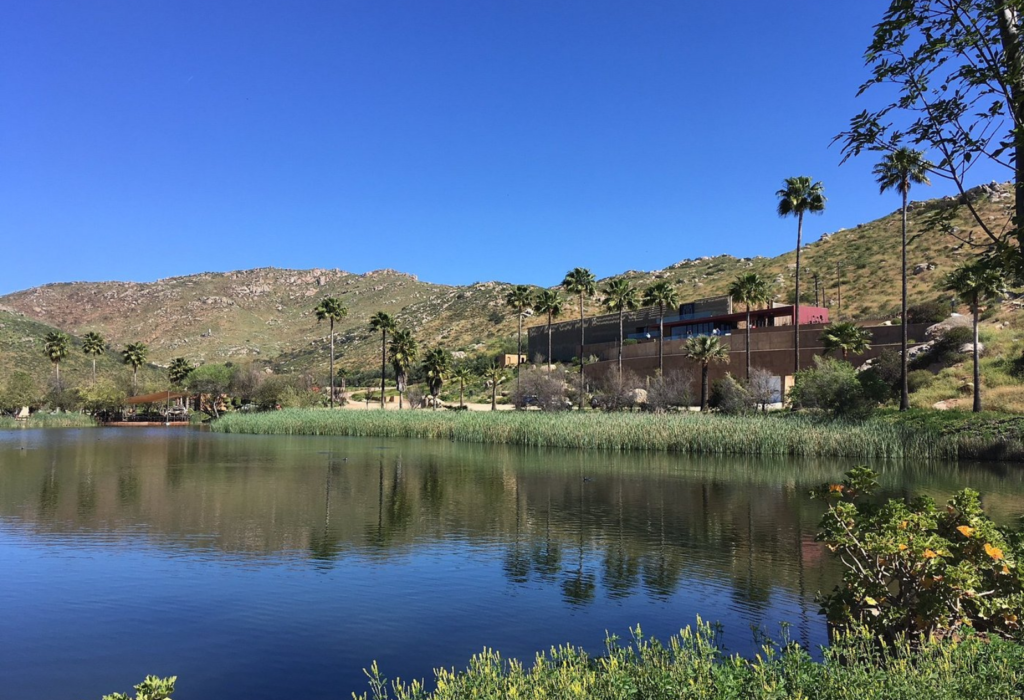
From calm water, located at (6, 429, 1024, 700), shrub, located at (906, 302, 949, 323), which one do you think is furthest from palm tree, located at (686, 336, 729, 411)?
calm water, located at (6, 429, 1024, 700)

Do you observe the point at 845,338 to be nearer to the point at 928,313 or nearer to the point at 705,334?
the point at 928,313

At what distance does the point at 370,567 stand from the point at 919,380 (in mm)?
54830

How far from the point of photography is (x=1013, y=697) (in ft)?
21.4

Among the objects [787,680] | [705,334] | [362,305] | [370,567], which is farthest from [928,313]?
[362,305]

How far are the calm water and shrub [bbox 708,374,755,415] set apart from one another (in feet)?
71.5

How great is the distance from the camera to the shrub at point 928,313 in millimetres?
68312

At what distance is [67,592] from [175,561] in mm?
3026

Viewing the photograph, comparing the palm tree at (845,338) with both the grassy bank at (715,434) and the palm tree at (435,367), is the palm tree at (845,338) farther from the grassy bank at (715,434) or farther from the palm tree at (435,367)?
the palm tree at (435,367)

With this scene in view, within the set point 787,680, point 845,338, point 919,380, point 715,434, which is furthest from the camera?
point 845,338

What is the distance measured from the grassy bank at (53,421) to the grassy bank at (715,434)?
49.1m

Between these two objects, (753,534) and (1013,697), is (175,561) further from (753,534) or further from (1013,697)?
(1013,697)

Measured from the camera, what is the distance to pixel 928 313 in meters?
69.2

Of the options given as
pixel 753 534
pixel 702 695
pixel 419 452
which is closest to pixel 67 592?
pixel 702 695

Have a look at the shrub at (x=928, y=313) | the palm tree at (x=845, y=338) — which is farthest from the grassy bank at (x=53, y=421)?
the shrub at (x=928, y=313)
